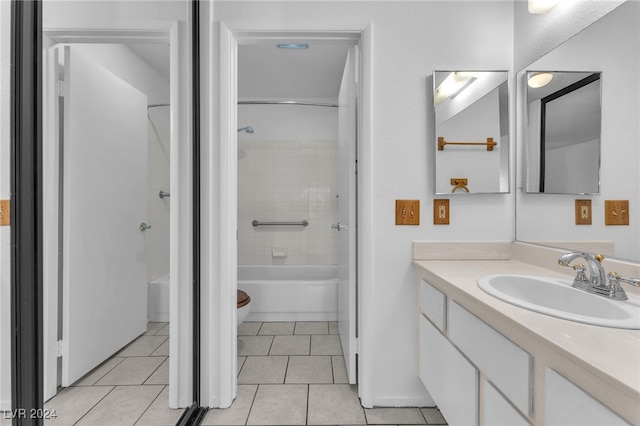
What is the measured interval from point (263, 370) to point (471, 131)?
72.4 inches

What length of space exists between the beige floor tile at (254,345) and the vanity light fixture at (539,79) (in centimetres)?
224

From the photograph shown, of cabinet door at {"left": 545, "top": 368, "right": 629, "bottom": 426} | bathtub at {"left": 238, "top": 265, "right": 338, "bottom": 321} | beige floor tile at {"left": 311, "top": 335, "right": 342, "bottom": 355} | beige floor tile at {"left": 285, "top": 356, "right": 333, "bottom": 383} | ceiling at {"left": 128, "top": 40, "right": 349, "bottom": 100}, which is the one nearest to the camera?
cabinet door at {"left": 545, "top": 368, "right": 629, "bottom": 426}

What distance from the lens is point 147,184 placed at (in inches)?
53.1

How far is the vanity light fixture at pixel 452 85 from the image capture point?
164cm

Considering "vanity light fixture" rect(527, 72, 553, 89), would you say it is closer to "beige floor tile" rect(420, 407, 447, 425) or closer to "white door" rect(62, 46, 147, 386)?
"beige floor tile" rect(420, 407, 447, 425)

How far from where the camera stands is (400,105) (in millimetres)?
1665

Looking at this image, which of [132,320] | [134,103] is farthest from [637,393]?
[134,103]

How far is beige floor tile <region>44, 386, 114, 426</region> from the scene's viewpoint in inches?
33.5

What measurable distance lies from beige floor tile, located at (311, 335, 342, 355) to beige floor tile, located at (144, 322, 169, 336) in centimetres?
114

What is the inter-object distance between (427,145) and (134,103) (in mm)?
1341

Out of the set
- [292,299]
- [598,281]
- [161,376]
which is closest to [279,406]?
[161,376]

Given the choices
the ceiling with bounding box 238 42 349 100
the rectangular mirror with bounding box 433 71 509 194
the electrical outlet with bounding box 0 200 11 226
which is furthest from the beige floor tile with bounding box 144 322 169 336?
the ceiling with bounding box 238 42 349 100

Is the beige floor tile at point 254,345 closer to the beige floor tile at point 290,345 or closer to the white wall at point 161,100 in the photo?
the beige floor tile at point 290,345

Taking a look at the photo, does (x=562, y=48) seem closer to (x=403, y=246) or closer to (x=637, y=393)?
(x=403, y=246)
